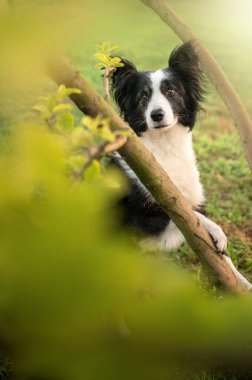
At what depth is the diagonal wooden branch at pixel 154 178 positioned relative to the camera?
4.65ft

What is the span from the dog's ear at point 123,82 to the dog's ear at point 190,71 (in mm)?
255

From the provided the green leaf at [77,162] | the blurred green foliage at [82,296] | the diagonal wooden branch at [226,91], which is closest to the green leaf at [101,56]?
the green leaf at [77,162]

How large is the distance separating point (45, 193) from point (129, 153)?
1100 millimetres

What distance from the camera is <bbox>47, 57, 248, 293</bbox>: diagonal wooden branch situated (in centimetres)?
142

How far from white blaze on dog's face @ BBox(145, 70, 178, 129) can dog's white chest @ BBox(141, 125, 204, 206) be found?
163 mm

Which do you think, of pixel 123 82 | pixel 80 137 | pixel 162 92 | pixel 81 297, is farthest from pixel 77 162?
pixel 123 82

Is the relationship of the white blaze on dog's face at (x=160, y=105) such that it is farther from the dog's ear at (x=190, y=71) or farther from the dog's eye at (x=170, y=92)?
the dog's ear at (x=190, y=71)

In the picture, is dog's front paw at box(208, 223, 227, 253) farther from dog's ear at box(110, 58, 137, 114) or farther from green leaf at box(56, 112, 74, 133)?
green leaf at box(56, 112, 74, 133)

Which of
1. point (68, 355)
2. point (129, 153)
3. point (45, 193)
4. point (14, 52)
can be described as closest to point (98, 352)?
point (68, 355)

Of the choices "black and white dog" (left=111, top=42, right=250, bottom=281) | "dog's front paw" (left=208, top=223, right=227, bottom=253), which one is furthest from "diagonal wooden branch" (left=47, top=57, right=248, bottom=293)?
"black and white dog" (left=111, top=42, right=250, bottom=281)

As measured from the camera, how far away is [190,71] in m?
3.39

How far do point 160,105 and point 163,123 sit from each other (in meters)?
0.10

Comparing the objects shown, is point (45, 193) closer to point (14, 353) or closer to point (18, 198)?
point (18, 198)

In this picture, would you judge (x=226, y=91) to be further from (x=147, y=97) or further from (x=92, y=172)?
(x=92, y=172)
